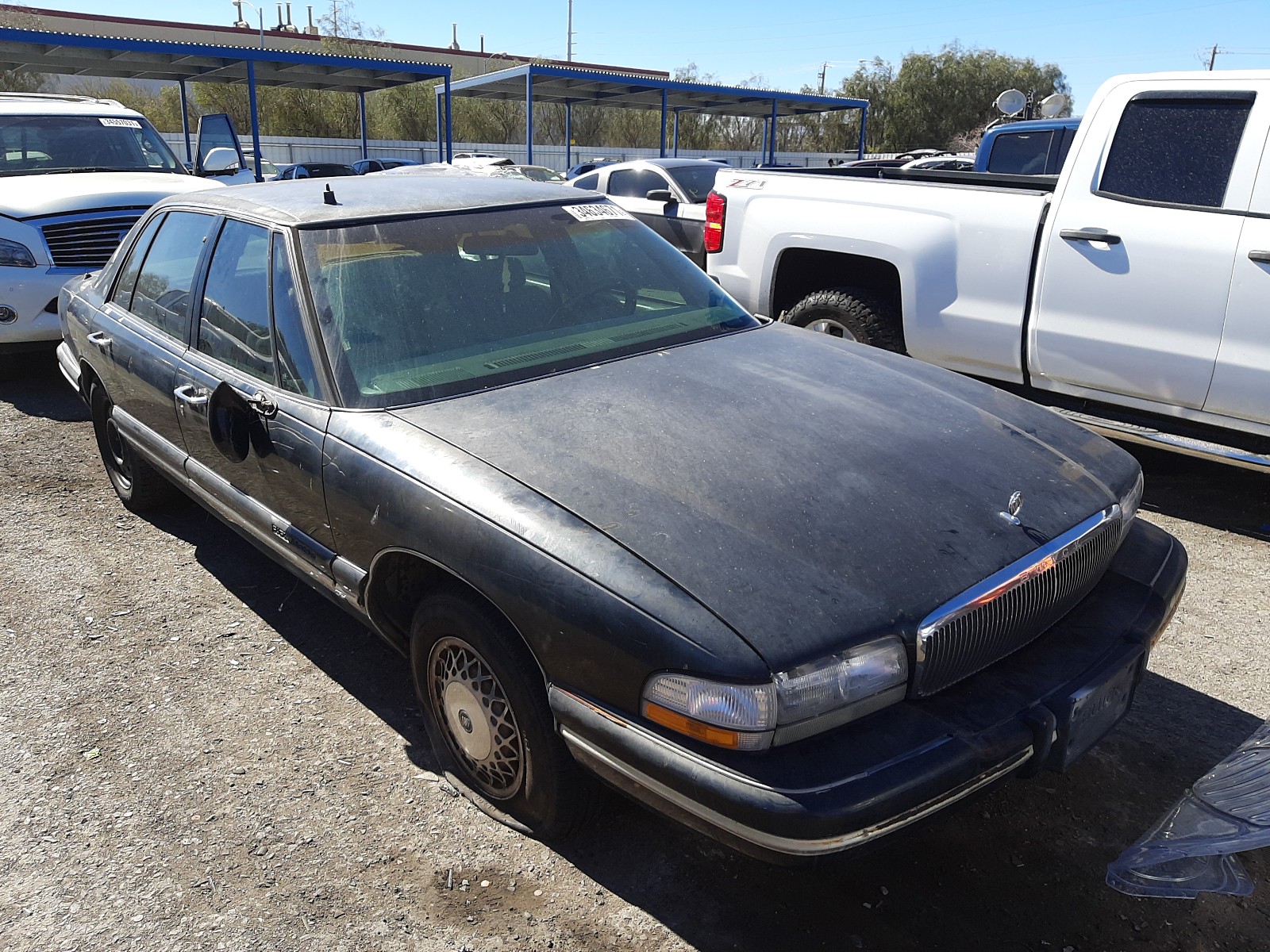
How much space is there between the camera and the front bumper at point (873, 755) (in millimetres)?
1950

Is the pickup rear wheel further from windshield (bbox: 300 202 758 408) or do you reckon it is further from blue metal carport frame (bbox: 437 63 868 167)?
blue metal carport frame (bbox: 437 63 868 167)

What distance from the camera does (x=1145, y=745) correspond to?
121 inches

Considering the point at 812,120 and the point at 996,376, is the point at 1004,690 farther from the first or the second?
the point at 812,120

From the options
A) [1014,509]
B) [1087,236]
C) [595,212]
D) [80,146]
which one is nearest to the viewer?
[1014,509]

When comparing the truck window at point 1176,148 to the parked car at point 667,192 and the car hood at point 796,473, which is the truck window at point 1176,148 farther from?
the parked car at point 667,192

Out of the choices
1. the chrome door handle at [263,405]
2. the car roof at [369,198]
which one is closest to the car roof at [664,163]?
the car roof at [369,198]

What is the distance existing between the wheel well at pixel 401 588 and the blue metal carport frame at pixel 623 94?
24.1 m

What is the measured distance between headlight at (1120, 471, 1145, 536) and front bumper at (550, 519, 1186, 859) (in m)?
0.48

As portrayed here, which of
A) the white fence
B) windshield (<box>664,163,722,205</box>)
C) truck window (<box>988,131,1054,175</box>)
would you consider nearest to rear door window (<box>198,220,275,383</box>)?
windshield (<box>664,163,722,205</box>)

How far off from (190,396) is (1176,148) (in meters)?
4.58

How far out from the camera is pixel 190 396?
11.5 ft

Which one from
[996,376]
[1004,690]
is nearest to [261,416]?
[1004,690]

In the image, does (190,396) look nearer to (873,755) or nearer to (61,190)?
(873,755)

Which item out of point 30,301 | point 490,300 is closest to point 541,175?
point 30,301
